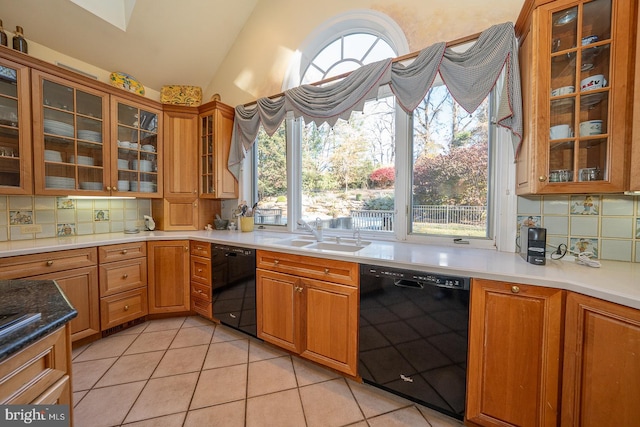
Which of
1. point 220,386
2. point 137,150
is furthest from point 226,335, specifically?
point 137,150

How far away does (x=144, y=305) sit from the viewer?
8.11ft

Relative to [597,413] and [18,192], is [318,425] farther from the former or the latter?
[18,192]

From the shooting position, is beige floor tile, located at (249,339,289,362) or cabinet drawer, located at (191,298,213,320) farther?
cabinet drawer, located at (191,298,213,320)

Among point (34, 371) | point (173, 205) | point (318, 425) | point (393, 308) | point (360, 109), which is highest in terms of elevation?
point (360, 109)

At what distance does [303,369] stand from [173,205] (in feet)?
7.47

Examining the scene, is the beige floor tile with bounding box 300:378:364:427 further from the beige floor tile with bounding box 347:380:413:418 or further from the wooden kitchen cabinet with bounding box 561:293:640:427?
the wooden kitchen cabinet with bounding box 561:293:640:427

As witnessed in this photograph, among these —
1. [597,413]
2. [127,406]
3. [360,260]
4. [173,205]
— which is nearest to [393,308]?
[360,260]

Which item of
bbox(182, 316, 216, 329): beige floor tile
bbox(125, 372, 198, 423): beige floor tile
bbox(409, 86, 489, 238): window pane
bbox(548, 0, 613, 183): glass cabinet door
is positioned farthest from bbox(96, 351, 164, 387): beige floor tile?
bbox(548, 0, 613, 183): glass cabinet door

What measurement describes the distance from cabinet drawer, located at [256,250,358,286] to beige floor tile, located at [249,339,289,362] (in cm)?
70

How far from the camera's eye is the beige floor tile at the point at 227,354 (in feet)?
6.25

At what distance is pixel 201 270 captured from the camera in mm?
2502

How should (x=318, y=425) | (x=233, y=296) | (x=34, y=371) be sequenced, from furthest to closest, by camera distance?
(x=233, y=296) < (x=318, y=425) < (x=34, y=371)

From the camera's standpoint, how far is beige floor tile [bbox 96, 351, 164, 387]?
5.58 feet

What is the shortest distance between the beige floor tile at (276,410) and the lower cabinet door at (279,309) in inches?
12.9
